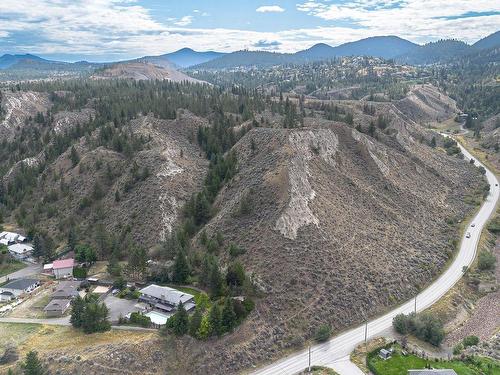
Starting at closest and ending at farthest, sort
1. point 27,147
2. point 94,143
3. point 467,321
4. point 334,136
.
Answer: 1. point 467,321
2. point 334,136
3. point 94,143
4. point 27,147

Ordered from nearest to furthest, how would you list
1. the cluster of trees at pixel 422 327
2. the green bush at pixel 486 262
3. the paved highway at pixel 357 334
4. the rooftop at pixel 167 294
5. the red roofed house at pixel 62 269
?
the paved highway at pixel 357 334
the cluster of trees at pixel 422 327
the rooftop at pixel 167 294
the red roofed house at pixel 62 269
the green bush at pixel 486 262

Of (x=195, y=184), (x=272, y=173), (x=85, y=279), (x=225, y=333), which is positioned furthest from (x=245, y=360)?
(x=195, y=184)

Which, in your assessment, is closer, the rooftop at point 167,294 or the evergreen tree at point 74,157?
the rooftop at point 167,294

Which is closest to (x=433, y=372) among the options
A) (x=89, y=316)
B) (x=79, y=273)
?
(x=89, y=316)

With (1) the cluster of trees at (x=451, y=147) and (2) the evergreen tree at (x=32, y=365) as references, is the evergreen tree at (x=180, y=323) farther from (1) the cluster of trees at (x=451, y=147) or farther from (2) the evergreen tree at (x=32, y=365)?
(1) the cluster of trees at (x=451, y=147)

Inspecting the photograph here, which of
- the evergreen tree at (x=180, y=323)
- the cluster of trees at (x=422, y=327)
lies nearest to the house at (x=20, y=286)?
the evergreen tree at (x=180, y=323)

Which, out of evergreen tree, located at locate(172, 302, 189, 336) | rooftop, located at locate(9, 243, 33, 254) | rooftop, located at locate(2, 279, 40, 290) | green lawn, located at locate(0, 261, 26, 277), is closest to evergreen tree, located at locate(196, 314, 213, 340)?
evergreen tree, located at locate(172, 302, 189, 336)

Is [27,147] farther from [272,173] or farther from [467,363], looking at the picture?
[467,363]

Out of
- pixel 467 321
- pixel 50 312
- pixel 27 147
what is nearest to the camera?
pixel 50 312
